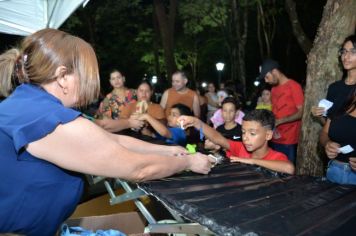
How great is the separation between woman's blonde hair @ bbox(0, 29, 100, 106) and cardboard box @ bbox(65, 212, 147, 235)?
1258 mm

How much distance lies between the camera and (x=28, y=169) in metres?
1.31

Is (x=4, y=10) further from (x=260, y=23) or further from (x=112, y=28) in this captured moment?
(x=112, y=28)

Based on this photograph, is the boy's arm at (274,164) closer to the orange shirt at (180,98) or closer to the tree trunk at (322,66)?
the tree trunk at (322,66)

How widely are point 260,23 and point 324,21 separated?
58.8ft

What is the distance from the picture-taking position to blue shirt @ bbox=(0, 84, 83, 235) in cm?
125

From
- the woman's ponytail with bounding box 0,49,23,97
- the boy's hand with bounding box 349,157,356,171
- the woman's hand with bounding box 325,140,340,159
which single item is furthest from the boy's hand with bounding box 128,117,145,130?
the woman's ponytail with bounding box 0,49,23,97

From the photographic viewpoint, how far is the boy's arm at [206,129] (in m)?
3.09

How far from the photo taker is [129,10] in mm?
21609

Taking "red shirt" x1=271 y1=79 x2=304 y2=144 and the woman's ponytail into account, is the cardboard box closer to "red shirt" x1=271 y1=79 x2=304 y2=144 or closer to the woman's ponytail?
the woman's ponytail

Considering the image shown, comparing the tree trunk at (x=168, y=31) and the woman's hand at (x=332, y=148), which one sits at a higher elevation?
the tree trunk at (x=168, y=31)

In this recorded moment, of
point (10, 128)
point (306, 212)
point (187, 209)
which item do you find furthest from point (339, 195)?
point (10, 128)

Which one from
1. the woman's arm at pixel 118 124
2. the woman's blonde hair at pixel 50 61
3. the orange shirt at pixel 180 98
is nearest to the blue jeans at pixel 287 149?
the orange shirt at pixel 180 98

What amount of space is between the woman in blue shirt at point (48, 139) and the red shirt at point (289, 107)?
3684 millimetres

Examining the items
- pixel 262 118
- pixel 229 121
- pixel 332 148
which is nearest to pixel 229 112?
pixel 229 121
